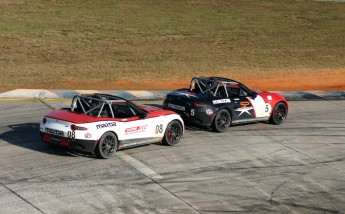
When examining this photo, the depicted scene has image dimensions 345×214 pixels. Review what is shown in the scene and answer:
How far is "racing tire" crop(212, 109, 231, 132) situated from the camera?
20906mm

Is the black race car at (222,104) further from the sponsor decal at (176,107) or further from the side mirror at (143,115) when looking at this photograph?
the side mirror at (143,115)

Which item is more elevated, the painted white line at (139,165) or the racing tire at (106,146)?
the racing tire at (106,146)

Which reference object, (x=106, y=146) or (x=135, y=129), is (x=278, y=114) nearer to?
(x=135, y=129)

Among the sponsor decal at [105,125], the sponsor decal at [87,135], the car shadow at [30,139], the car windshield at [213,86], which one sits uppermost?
the car windshield at [213,86]

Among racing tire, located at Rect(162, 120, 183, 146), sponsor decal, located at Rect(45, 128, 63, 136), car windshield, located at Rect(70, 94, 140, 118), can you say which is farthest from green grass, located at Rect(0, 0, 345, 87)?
sponsor decal, located at Rect(45, 128, 63, 136)

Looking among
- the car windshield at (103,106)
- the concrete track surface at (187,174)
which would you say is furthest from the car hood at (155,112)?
the concrete track surface at (187,174)

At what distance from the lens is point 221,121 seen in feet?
69.5

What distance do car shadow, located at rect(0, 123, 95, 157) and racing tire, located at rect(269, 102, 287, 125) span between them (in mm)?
6717

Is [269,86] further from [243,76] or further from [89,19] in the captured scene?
[89,19]

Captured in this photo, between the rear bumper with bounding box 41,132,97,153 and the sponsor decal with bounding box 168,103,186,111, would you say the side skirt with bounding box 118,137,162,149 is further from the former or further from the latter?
the sponsor decal with bounding box 168,103,186,111

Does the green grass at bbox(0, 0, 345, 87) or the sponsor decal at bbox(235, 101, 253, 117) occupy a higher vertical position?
the green grass at bbox(0, 0, 345, 87)

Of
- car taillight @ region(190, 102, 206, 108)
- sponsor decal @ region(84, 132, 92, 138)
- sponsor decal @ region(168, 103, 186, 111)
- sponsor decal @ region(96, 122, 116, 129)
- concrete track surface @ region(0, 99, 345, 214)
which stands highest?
car taillight @ region(190, 102, 206, 108)

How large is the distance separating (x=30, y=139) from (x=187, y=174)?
4.54 metres

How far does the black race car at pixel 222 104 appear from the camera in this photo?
20688mm
